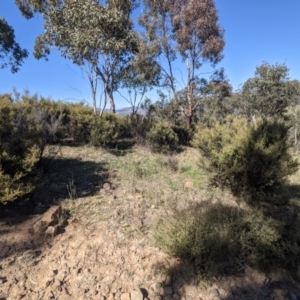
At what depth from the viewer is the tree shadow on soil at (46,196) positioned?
2.82 meters

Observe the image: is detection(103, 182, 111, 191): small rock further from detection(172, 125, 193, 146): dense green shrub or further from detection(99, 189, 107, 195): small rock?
detection(172, 125, 193, 146): dense green shrub

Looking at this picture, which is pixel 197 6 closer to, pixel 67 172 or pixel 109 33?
pixel 109 33

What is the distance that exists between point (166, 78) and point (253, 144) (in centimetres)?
1034

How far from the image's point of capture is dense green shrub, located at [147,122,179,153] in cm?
817

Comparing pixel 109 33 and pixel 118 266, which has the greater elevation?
pixel 109 33

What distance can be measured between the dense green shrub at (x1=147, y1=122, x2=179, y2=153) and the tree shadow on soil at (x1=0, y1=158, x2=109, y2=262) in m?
2.76

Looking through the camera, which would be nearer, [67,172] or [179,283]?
[179,283]

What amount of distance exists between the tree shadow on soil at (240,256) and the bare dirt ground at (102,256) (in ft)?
0.04

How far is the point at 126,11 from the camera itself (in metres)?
10.7

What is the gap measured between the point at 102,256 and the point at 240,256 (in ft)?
5.16

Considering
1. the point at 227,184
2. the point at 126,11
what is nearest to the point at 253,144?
the point at 227,184

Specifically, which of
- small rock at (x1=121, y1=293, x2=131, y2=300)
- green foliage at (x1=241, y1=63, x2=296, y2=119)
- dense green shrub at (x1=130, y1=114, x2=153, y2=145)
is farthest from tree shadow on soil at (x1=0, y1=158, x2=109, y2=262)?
green foliage at (x1=241, y1=63, x2=296, y2=119)

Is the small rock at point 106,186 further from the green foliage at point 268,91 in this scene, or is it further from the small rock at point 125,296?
the green foliage at point 268,91

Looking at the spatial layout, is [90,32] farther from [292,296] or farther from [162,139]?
[292,296]
